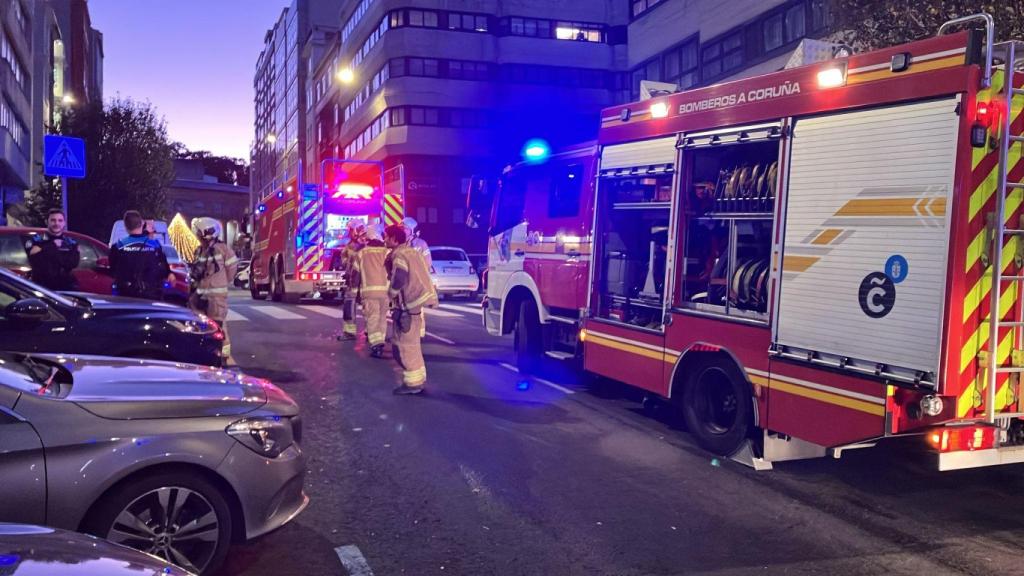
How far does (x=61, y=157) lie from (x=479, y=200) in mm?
7778

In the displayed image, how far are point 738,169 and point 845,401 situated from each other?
2.09 metres

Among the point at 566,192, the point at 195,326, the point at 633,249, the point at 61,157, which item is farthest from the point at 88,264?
the point at 633,249

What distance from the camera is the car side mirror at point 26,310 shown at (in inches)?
215

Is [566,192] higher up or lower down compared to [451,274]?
higher up

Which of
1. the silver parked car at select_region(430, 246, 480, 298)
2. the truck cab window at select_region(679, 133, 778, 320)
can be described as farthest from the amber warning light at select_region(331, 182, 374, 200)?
the truck cab window at select_region(679, 133, 778, 320)

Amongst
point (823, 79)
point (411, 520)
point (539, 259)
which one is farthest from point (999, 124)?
point (539, 259)

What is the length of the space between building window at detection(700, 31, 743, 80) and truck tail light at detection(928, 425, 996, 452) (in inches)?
1049

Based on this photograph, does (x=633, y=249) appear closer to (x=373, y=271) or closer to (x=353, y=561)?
(x=353, y=561)

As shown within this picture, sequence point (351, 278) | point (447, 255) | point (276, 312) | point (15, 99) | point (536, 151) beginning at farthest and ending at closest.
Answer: point (15, 99), point (447, 255), point (276, 312), point (351, 278), point (536, 151)

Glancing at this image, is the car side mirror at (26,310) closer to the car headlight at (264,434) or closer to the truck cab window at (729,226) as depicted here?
the car headlight at (264,434)

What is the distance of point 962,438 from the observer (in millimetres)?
4883

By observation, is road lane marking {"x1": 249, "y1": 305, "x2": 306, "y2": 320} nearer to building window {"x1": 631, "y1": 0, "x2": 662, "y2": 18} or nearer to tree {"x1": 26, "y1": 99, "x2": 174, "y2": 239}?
tree {"x1": 26, "y1": 99, "x2": 174, "y2": 239}

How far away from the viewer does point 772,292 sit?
575cm

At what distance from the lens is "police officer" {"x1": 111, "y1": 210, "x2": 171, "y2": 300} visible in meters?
9.02
